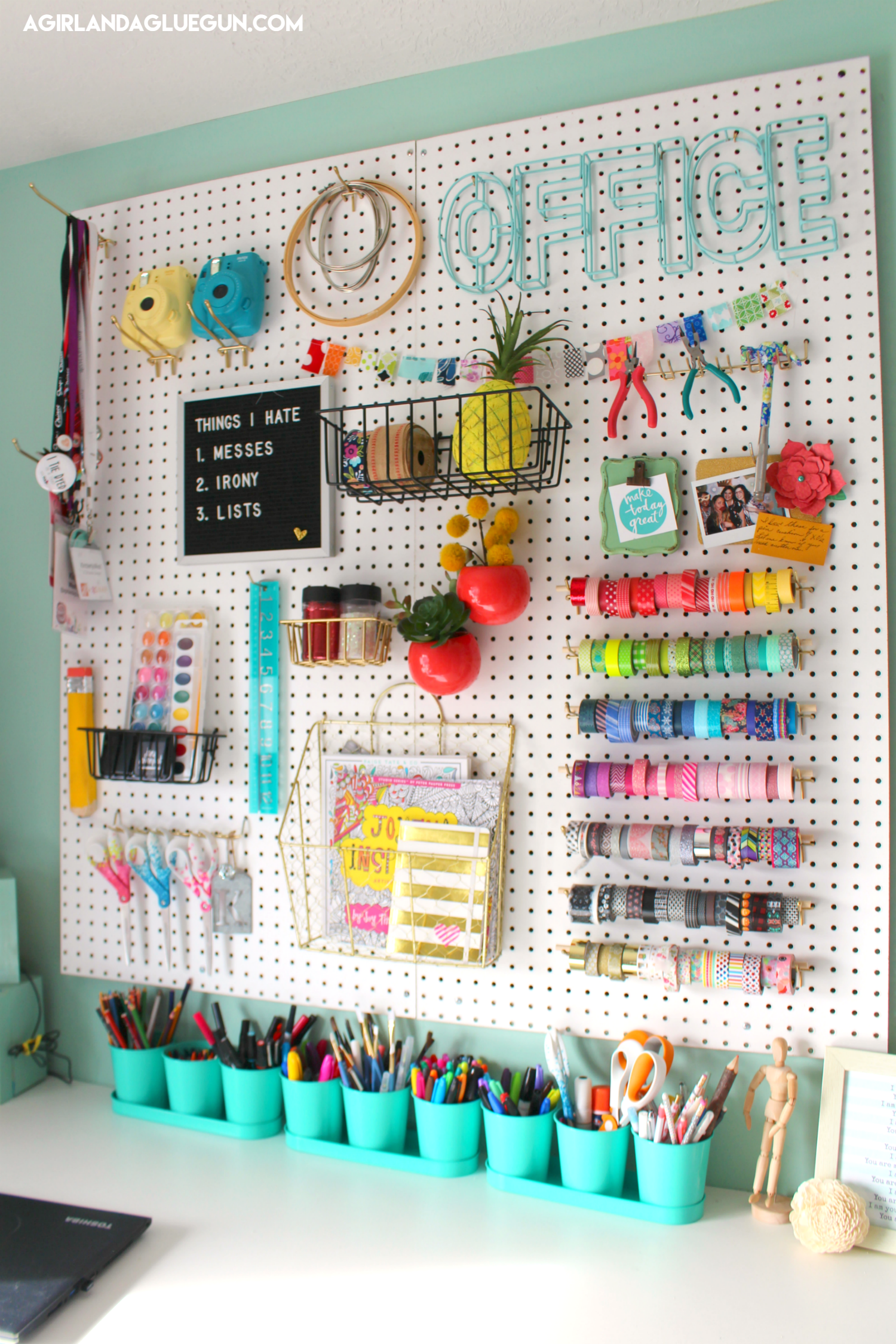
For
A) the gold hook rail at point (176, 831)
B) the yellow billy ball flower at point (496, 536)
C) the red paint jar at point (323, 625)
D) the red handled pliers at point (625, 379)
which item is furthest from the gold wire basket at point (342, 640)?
the red handled pliers at point (625, 379)

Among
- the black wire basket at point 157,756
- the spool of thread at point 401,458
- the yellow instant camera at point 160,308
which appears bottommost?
the black wire basket at point 157,756

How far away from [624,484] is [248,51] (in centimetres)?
90

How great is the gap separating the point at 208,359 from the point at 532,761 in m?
0.91

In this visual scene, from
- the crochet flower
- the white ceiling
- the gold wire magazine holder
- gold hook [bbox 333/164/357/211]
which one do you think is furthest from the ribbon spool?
the crochet flower

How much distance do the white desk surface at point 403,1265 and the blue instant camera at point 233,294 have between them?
4.40 ft

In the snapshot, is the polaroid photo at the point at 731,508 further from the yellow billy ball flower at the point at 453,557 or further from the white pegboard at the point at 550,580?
the yellow billy ball flower at the point at 453,557

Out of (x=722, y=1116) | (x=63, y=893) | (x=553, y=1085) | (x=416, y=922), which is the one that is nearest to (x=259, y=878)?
(x=416, y=922)

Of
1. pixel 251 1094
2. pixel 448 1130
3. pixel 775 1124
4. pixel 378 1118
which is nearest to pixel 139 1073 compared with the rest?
pixel 251 1094

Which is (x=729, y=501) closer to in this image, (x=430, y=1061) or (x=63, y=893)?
(x=430, y=1061)

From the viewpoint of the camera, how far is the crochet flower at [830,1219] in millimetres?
1104

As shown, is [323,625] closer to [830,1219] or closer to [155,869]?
[155,869]

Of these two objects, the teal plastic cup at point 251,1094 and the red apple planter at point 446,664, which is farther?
the teal plastic cup at point 251,1094

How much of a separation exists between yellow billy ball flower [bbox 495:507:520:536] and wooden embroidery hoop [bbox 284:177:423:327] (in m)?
0.42

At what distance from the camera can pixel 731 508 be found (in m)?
1.25
